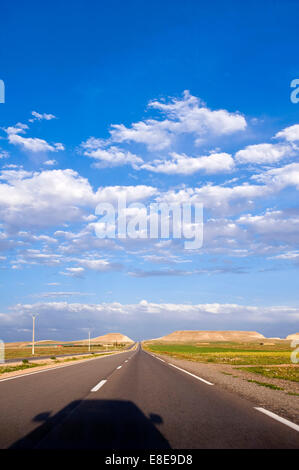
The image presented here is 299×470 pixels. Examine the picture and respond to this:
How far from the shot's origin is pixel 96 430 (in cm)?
630

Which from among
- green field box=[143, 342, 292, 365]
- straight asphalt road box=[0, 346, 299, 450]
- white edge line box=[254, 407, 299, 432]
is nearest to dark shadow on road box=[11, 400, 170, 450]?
straight asphalt road box=[0, 346, 299, 450]

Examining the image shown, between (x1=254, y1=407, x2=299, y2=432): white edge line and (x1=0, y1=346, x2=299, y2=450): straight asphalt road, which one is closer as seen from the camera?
(x1=0, y1=346, x2=299, y2=450): straight asphalt road

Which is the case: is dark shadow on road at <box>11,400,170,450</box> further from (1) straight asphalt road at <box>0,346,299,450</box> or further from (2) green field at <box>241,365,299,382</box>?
(2) green field at <box>241,365,299,382</box>

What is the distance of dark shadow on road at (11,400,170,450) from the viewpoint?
5359 mm

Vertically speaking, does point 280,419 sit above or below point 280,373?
above

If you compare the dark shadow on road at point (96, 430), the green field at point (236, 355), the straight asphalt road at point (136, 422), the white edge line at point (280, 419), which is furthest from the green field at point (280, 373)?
the dark shadow on road at point (96, 430)

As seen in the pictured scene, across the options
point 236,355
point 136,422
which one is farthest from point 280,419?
point 236,355

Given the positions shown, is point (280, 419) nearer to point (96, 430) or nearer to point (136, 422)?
point (136, 422)

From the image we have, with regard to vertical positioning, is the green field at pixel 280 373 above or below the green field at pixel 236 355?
above

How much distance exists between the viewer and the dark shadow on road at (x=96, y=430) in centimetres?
536

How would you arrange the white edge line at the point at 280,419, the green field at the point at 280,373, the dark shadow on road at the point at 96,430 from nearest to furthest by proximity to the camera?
the dark shadow on road at the point at 96,430 < the white edge line at the point at 280,419 < the green field at the point at 280,373

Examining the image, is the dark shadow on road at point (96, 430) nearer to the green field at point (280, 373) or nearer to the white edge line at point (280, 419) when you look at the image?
the white edge line at point (280, 419)
